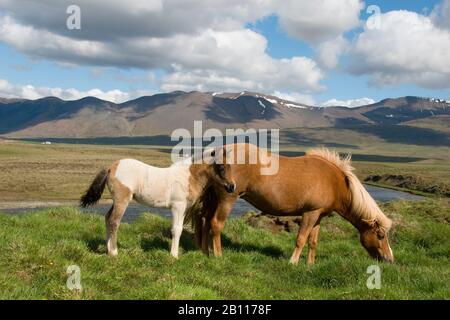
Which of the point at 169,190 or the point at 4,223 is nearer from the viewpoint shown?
the point at 169,190

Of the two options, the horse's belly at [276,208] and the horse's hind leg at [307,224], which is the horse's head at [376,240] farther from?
the horse's belly at [276,208]

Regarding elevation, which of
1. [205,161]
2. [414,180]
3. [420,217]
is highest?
[205,161]

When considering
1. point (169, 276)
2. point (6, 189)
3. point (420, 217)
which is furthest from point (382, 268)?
point (6, 189)

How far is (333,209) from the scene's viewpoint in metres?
12.1

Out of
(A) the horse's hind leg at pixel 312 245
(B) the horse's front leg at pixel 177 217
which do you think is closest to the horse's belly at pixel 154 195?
(B) the horse's front leg at pixel 177 217

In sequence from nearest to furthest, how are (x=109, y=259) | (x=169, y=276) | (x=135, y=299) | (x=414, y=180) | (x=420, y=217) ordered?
(x=135, y=299) → (x=169, y=276) → (x=109, y=259) → (x=420, y=217) → (x=414, y=180)

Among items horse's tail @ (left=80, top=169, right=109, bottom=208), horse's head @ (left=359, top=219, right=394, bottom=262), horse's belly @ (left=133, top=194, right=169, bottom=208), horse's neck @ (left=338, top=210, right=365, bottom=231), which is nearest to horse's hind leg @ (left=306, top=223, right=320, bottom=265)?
horse's neck @ (left=338, top=210, right=365, bottom=231)

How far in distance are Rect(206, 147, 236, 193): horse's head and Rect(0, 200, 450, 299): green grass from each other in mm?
1871

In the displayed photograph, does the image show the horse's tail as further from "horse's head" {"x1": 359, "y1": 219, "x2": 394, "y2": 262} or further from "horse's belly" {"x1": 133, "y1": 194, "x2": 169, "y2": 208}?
"horse's head" {"x1": 359, "y1": 219, "x2": 394, "y2": 262}

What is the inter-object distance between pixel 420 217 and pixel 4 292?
1561 centimetres

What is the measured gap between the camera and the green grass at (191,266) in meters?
7.39

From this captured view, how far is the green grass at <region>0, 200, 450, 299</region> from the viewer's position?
7.39 metres

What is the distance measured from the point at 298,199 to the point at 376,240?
8.11 ft
